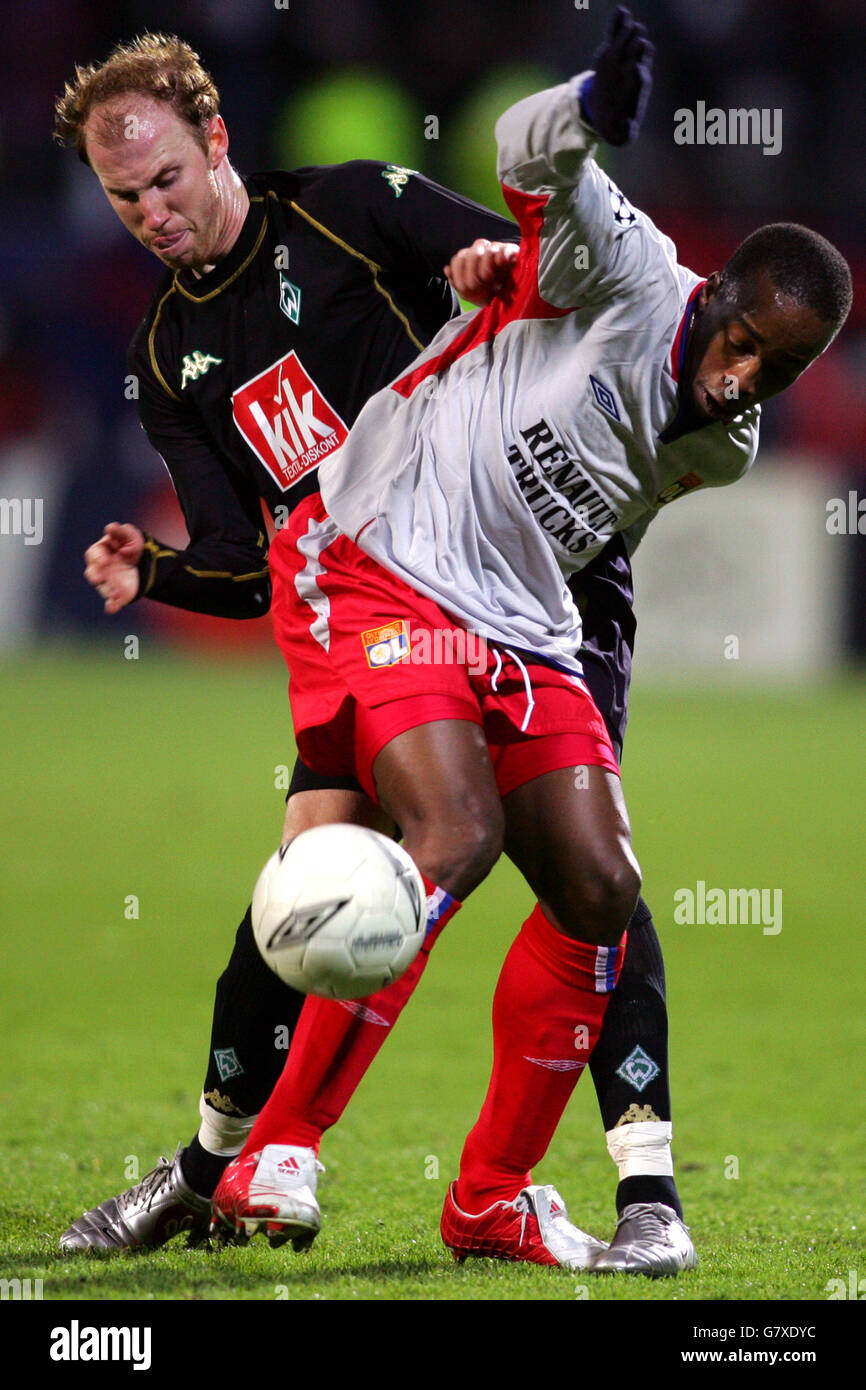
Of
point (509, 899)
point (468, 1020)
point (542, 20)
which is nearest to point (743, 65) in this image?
point (542, 20)

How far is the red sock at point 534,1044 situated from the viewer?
9.95 feet

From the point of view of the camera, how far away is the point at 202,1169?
128 inches

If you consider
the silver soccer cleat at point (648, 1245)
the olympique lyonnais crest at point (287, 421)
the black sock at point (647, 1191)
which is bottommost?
the silver soccer cleat at point (648, 1245)

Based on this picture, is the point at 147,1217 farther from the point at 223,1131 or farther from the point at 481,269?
the point at 481,269

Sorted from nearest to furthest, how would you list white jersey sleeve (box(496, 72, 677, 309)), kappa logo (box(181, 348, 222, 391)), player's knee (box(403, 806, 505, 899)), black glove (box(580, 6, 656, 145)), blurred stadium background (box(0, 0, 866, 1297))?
1. black glove (box(580, 6, 656, 145))
2. white jersey sleeve (box(496, 72, 677, 309))
3. player's knee (box(403, 806, 505, 899))
4. kappa logo (box(181, 348, 222, 391))
5. blurred stadium background (box(0, 0, 866, 1297))

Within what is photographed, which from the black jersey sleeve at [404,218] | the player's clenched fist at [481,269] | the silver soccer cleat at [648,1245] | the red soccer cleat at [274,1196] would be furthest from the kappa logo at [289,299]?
the silver soccer cleat at [648,1245]

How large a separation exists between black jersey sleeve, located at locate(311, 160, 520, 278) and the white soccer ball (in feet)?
3.99

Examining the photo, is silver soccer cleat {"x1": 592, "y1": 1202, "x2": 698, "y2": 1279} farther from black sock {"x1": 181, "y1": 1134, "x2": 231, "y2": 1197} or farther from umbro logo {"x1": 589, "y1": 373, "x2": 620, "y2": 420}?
umbro logo {"x1": 589, "y1": 373, "x2": 620, "y2": 420}

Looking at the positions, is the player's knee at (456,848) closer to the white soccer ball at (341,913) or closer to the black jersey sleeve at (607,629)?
the white soccer ball at (341,913)

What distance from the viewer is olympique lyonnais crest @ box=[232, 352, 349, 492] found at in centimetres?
328

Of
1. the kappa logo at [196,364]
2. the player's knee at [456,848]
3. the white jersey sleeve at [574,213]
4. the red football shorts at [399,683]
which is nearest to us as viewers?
the white jersey sleeve at [574,213]

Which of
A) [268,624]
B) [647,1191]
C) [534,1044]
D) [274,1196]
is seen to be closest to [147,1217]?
[274,1196]

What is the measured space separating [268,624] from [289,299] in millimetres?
12840

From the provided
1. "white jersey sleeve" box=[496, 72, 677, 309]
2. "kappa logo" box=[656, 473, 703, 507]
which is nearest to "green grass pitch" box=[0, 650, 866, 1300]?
"kappa logo" box=[656, 473, 703, 507]
